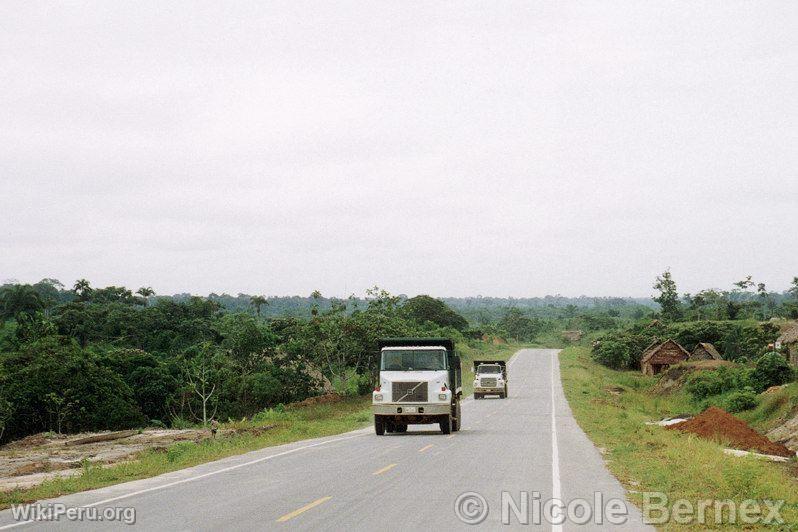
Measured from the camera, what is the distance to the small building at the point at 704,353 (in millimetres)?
96375

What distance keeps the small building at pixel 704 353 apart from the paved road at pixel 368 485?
74.1 meters

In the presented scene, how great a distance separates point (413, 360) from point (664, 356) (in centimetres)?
7649

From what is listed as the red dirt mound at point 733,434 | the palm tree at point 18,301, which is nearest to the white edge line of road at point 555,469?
the red dirt mound at point 733,434

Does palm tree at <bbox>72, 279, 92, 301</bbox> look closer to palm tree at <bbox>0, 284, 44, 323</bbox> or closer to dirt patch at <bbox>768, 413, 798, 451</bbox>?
palm tree at <bbox>0, 284, 44, 323</bbox>

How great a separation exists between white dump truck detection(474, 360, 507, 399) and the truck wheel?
1165 inches

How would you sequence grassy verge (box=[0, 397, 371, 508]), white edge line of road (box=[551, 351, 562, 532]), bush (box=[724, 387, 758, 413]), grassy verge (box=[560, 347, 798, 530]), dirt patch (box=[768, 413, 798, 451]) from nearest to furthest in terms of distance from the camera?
white edge line of road (box=[551, 351, 562, 532]) < grassy verge (box=[560, 347, 798, 530]) < grassy verge (box=[0, 397, 371, 508]) < dirt patch (box=[768, 413, 798, 451]) < bush (box=[724, 387, 758, 413])

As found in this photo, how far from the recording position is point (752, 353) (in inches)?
3438

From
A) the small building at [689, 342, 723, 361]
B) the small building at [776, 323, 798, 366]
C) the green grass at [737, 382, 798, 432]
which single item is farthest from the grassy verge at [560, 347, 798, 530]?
the small building at [689, 342, 723, 361]

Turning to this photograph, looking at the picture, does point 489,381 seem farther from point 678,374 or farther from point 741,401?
point 678,374

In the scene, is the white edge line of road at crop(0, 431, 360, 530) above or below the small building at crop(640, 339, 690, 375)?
above

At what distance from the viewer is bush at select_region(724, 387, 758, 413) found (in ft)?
177

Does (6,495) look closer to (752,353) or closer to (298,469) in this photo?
(298,469)

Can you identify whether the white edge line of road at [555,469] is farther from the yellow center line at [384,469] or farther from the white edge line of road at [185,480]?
the white edge line of road at [185,480]

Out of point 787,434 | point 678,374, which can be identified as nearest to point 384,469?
point 787,434
